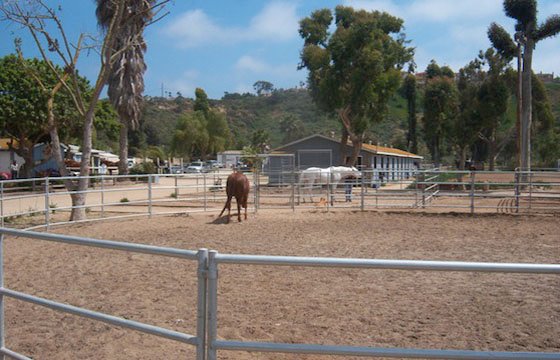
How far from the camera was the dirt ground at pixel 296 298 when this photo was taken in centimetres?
412

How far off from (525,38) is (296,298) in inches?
921

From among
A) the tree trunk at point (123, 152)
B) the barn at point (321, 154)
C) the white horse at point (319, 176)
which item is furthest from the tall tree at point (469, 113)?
the tree trunk at point (123, 152)

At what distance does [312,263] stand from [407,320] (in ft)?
8.64

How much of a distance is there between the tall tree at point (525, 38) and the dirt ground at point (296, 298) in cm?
1638

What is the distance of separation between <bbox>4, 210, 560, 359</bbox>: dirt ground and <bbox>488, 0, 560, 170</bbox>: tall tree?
16.4 m

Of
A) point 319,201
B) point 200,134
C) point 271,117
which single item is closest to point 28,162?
point 319,201

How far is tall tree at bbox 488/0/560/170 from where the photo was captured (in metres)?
23.4

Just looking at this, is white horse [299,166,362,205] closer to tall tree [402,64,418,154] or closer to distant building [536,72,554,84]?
tall tree [402,64,418,154]

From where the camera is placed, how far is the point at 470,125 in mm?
33656

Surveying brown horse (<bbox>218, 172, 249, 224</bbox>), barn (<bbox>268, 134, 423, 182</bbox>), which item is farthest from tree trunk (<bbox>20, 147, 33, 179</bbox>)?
brown horse (<bbox>218, 172, 249, 224</bbox>)

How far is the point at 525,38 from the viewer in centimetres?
2403

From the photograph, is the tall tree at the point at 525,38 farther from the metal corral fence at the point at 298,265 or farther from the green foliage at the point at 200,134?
the green foliage at the point at 200,134

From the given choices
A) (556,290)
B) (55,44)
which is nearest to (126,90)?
(55,44)

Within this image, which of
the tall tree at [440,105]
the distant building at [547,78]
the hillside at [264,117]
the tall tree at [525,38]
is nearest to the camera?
the tall tree at [525,38]
